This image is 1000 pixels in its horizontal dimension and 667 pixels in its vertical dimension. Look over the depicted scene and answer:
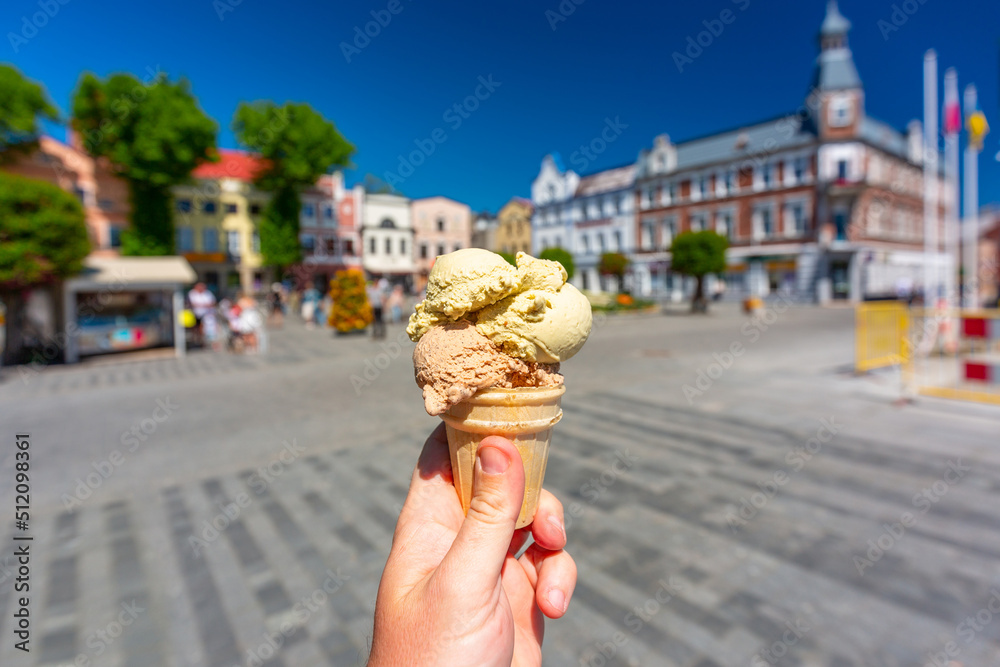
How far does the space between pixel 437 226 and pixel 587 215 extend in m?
22.0

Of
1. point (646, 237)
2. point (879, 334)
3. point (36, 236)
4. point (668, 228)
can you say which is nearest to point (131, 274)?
point (36, 236)

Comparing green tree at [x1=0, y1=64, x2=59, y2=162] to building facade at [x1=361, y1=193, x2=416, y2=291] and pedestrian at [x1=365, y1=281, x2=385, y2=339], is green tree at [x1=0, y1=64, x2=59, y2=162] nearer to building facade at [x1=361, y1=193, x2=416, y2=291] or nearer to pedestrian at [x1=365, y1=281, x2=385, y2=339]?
building facade at [x1=361, y1=193, x2=416, y2=291]

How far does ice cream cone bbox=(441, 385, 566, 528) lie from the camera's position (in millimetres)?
1814

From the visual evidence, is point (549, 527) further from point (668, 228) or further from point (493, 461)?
point (668, 228)

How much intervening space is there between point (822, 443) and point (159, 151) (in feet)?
115

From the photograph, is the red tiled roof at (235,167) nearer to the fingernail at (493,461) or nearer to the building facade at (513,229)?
the building facade at (513,229)

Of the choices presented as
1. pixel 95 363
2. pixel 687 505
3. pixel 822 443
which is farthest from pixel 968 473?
pixel 95 363

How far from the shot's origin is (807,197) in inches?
1430

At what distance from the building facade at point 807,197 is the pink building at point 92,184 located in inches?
1454

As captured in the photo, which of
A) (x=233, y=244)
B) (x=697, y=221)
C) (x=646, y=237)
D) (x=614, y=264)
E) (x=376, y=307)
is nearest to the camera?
(x=376, y=307)

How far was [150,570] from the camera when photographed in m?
4.05

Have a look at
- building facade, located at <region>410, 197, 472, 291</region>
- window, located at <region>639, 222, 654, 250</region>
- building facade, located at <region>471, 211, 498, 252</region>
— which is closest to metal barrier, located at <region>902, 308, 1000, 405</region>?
building facade, located at <region>471, 211, 498, 252</region>

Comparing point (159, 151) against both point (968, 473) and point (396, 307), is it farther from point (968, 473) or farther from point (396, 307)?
point (968, 473)

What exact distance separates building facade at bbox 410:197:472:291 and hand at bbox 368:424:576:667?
12596mm
